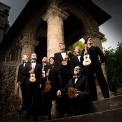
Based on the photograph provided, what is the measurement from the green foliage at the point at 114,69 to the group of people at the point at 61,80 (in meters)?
17.4

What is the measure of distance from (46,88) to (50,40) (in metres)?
3.55

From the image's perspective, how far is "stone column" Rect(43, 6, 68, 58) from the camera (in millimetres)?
9477

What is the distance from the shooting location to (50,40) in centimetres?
968

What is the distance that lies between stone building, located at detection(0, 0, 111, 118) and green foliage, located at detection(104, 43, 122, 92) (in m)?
10.6

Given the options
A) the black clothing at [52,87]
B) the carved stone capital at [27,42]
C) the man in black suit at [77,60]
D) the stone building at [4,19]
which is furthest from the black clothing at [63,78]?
the stone building at [4,19]

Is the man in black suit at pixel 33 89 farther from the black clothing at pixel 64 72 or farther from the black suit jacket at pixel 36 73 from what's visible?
the black clothing at pixel 64 72

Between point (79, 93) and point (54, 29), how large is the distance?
4878 mm

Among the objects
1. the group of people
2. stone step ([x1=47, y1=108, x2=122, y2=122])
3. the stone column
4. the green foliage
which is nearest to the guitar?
the group of people

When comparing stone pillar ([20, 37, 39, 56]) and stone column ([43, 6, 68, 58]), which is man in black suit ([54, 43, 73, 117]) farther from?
stone pillar ([20, 37, 39, 56])

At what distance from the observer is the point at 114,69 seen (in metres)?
24.9

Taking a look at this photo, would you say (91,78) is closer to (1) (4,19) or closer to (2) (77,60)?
(2) (77,60)

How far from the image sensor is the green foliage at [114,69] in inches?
938

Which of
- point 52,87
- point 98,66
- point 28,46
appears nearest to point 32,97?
point 52,87

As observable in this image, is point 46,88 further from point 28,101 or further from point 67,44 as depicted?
point 67,44
